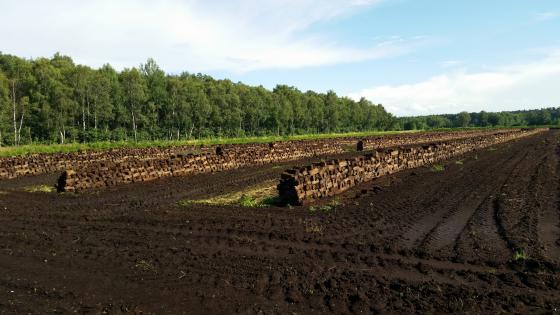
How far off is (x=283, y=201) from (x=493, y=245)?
754cm

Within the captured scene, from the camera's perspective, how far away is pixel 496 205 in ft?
44.4

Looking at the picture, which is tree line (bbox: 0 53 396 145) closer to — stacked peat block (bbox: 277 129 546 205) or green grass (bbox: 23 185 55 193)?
green grass (bbox: 23 185 55 193)

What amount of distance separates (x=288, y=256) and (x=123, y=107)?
64.0 metres

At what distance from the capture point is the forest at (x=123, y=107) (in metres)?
55.8

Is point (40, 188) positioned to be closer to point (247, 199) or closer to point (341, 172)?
point (247, 199)

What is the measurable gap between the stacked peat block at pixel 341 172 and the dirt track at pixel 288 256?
1277 millimetres

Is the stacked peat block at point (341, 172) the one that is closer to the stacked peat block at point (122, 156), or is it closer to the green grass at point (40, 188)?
the stacked peat block at point (122, 156)

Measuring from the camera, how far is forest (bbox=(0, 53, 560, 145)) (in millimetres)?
55750

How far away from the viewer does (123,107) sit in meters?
65.9

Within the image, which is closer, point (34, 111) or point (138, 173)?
point (138, 173)

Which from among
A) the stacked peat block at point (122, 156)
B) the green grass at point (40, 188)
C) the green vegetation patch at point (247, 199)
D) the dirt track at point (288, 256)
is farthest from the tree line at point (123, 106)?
the dirt track at point (288, 256)

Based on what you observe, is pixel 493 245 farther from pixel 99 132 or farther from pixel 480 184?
pixel 99 132

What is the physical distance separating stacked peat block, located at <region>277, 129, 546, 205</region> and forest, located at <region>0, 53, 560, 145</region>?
48.2 metres

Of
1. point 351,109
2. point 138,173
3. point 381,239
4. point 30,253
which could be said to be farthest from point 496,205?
point 351,109
